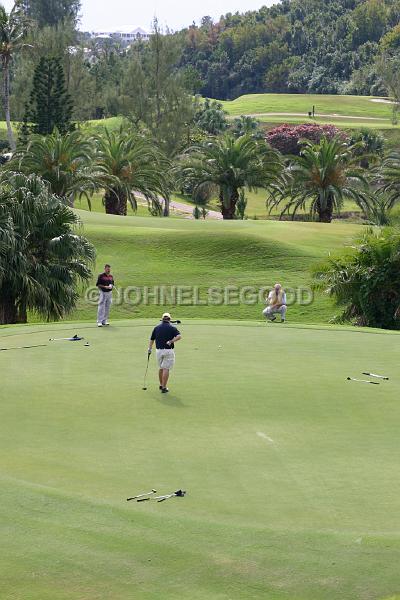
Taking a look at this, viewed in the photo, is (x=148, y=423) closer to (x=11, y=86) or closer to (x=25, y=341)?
(x=25, y=341)

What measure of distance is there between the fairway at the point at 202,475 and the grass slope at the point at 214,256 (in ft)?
64.5

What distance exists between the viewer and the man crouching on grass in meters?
19.0

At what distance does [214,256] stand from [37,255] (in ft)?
44.2

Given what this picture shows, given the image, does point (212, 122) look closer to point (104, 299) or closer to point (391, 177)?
point (391, 177)

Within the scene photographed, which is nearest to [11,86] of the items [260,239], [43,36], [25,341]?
[43,36]

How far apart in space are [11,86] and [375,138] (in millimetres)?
47007

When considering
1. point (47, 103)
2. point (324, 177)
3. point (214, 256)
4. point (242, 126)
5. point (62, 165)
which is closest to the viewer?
point (214, 256)

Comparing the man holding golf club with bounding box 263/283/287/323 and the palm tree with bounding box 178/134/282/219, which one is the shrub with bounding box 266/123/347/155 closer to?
the palm tree with bounding box 178/134/282/219

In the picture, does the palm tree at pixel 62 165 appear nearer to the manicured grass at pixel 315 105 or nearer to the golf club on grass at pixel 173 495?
the golf club on grass at pixel 173 495

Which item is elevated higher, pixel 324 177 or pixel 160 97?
pixel 160 97

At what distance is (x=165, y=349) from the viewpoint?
19.2 metres

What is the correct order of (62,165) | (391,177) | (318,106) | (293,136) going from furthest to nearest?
(318,106), (293,136), (391,177), (62,165)

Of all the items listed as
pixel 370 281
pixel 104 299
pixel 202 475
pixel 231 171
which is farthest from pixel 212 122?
pixel 202 475

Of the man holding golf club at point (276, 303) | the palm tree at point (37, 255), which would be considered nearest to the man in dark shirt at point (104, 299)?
the man holding golf club at point (276, 303)
